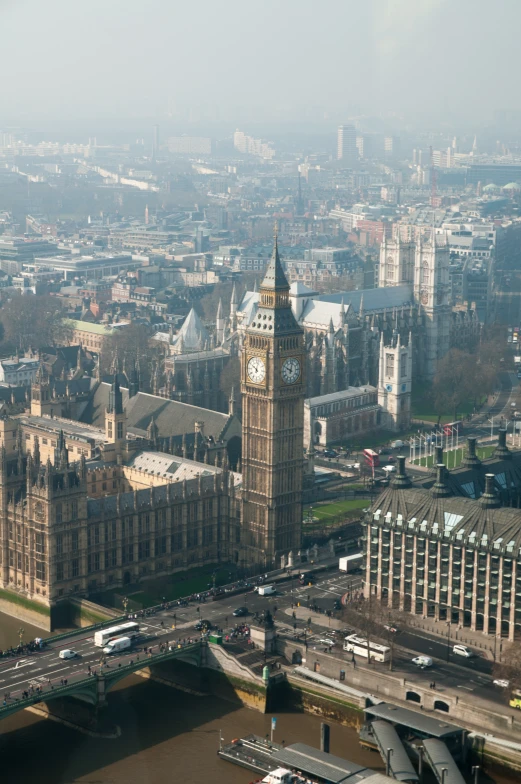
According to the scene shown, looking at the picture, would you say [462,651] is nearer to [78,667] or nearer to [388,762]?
[388,762]

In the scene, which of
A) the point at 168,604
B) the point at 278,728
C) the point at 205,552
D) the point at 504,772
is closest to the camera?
the point at 504,772

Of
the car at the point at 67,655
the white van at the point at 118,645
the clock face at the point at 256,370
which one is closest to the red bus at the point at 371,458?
the clock face at the point at 256,370

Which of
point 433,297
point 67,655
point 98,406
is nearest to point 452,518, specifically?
point 67,655

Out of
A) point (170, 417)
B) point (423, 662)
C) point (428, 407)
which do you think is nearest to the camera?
point (423, 662)

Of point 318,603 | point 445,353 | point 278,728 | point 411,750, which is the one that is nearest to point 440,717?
point 411,750

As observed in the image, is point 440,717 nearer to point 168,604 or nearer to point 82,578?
point 168,604
